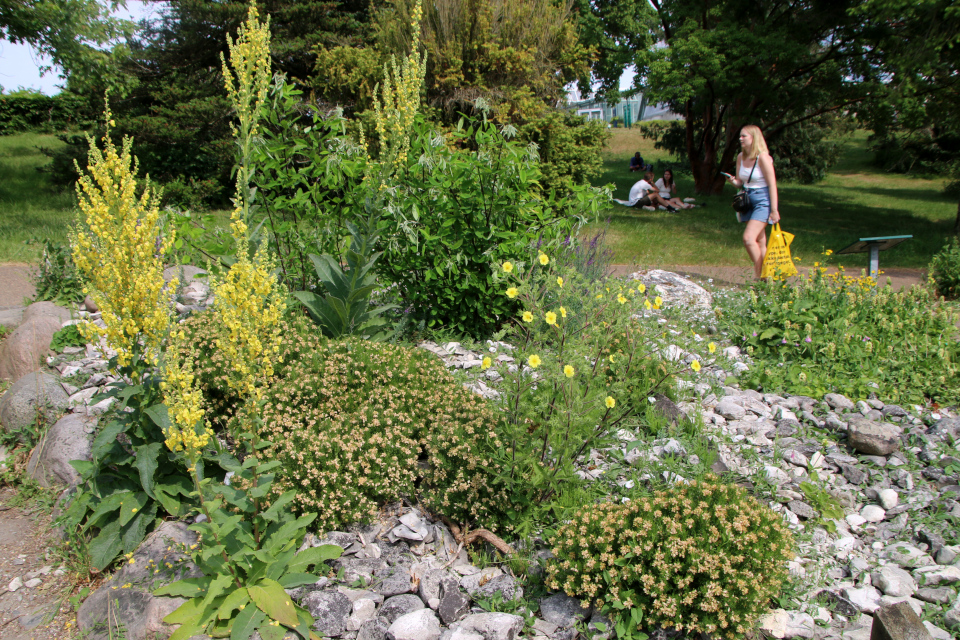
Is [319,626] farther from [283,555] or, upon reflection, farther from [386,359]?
[386,359]

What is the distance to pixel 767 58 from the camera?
12891 mm

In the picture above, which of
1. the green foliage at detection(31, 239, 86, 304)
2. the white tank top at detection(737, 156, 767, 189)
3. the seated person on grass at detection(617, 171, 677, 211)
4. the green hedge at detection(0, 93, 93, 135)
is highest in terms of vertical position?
the green hedge at detection(0, 93, 93, 135)

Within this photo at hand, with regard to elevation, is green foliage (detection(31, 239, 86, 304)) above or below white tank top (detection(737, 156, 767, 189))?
below

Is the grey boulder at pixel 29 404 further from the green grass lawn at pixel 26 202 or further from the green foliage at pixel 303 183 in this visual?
the green grass lawn at pixel 26 202

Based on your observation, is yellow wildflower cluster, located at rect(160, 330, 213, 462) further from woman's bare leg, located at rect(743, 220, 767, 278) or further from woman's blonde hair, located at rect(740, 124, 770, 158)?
woman's blonde hair, located at rect(740, 124, 770, 158)

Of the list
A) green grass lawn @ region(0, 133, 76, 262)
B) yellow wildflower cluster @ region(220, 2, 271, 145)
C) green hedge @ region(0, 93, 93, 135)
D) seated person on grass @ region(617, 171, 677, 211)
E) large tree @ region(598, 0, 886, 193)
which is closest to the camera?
yellow wildflower cluster @ region(220, 2, 271, 145)

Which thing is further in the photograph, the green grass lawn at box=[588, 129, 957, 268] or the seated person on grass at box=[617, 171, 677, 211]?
the seated person on grass at box=[617, 171, 677, 211]

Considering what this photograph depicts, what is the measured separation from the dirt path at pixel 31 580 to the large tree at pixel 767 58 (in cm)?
1326

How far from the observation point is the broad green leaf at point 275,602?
2.16 metres

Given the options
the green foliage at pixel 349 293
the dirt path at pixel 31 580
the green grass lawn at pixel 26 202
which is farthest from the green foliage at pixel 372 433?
the green grass lawn at pixel 26 202

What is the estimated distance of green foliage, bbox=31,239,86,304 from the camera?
543cm

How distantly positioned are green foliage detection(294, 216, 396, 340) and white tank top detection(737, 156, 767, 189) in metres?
4.58

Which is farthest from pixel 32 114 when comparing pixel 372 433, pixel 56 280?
pixel 372 433

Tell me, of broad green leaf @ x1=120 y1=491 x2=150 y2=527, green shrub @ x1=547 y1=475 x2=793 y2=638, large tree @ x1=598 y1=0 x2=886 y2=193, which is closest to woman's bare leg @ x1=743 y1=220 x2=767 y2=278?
green shrub @ x1=547 y1=475 x2=793 y2=638
